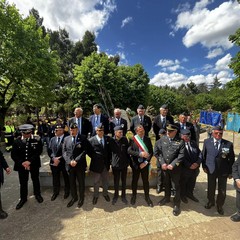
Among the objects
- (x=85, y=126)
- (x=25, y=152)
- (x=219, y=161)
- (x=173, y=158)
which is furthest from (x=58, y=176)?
(x=219, y=161)

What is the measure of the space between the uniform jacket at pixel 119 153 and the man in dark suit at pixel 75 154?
1.80 feet

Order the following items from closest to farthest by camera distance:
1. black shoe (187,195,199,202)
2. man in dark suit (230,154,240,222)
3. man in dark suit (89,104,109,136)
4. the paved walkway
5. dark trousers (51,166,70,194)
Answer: the paved walkway → man in dark suit (230,154,240,222) → black shoe (187,195,199,202) → dark trousers (51,166,70,194) → man in dark suit (89,104,109,136)

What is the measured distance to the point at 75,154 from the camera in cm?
437

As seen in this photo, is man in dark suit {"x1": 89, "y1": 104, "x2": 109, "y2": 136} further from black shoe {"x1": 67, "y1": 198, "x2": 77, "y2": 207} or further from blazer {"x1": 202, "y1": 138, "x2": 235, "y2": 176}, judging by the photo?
blazer {"x1": 202, "y1": 138, "x2": 235, "y2": 176}

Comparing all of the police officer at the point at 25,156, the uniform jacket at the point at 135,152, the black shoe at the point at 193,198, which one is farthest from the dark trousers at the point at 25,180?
the black shoe at the point at 193,198

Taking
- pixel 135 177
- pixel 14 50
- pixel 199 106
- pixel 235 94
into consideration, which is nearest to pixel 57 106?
pixel 14 50

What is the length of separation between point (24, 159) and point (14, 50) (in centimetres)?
982

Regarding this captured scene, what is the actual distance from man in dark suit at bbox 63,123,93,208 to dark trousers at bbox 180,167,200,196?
2248mm

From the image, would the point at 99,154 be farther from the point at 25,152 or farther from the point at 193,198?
the point at 193,198

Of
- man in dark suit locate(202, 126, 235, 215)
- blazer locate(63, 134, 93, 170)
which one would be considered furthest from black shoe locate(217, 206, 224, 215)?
blazer locate(63, 134, 93, 170)

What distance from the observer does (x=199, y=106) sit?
56.8 m

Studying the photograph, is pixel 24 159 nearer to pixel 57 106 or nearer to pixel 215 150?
pixel 215 150

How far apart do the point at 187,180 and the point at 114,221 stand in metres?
2.00

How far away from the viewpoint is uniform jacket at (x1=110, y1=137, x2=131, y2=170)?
4406mm
